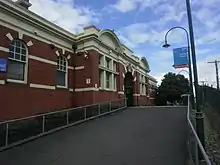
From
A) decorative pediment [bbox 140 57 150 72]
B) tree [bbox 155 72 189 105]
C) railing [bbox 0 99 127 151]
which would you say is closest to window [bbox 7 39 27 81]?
railing [bbox 0 99 127 151]

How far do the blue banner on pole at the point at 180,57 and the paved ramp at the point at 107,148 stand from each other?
6.50 metres

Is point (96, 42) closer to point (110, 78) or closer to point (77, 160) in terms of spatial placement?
point (110, 78)

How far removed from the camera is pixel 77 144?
1052 cm

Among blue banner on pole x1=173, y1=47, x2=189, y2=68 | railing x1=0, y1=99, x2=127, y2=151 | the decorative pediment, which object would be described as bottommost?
railing x1=0, y1=99, x2=127, y2=151

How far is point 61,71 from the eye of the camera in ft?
65.6

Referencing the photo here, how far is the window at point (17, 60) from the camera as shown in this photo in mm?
Answer: 14907

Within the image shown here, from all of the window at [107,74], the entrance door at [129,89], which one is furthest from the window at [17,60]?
the entrance door at [129,89]

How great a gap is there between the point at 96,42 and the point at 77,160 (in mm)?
14889

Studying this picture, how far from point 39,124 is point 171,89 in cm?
4324

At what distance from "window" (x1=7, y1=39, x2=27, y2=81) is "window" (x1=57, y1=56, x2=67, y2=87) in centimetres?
395

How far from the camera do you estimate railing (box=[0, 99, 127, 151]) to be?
1140cm

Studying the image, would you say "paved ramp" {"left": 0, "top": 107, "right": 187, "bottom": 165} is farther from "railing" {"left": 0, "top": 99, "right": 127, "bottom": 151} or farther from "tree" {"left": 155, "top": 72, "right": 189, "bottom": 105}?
"tree" {"left": 155, "top": 72, "right": 189, "bottom": 105}

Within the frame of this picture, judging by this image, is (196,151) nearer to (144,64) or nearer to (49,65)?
(49,65)

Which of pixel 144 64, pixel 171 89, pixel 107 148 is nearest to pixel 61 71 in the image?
pixel 107 148
